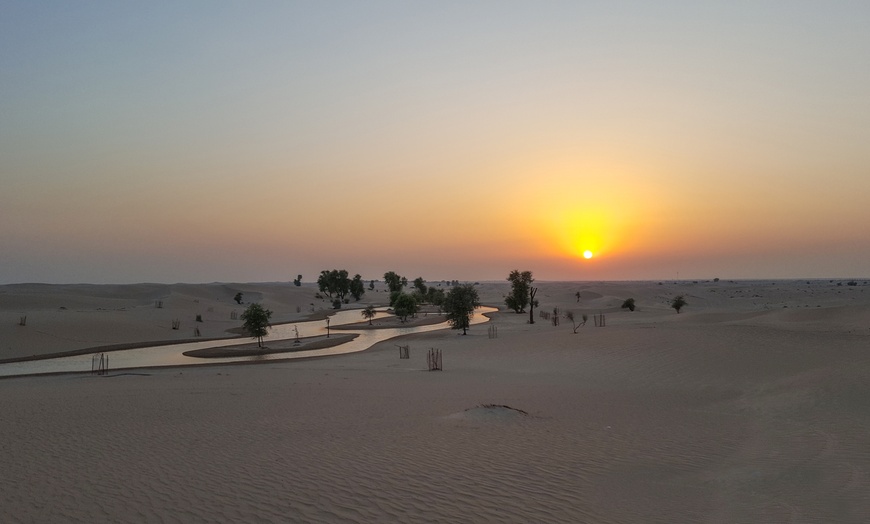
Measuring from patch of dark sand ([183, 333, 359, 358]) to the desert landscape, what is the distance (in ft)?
49.0

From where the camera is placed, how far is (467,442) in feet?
42.5

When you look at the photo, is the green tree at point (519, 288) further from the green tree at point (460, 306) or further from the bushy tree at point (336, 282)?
the bushy tree at point (336, 282)

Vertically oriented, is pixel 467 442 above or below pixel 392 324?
above

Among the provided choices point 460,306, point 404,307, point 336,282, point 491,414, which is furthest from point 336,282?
point 491,414

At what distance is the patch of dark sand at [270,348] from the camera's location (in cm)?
4391

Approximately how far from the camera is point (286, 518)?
838 cm

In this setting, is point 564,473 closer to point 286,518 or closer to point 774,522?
point 774,522

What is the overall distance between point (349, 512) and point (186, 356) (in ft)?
129

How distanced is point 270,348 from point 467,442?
3673cm

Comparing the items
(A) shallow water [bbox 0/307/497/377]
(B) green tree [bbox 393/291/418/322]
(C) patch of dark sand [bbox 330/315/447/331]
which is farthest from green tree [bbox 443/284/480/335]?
(B) green tree [bbox 393/291/418/322]

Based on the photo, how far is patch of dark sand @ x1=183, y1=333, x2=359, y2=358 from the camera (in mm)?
43906

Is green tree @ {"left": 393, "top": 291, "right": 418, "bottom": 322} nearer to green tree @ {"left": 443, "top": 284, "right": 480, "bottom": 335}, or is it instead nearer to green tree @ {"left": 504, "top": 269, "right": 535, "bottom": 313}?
green tree @ {"left": 504, "top": 269, "right": 535, "bottom": 313}

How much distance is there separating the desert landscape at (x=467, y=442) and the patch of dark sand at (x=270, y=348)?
49.0ft

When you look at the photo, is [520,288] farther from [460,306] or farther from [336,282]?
[336,282]
